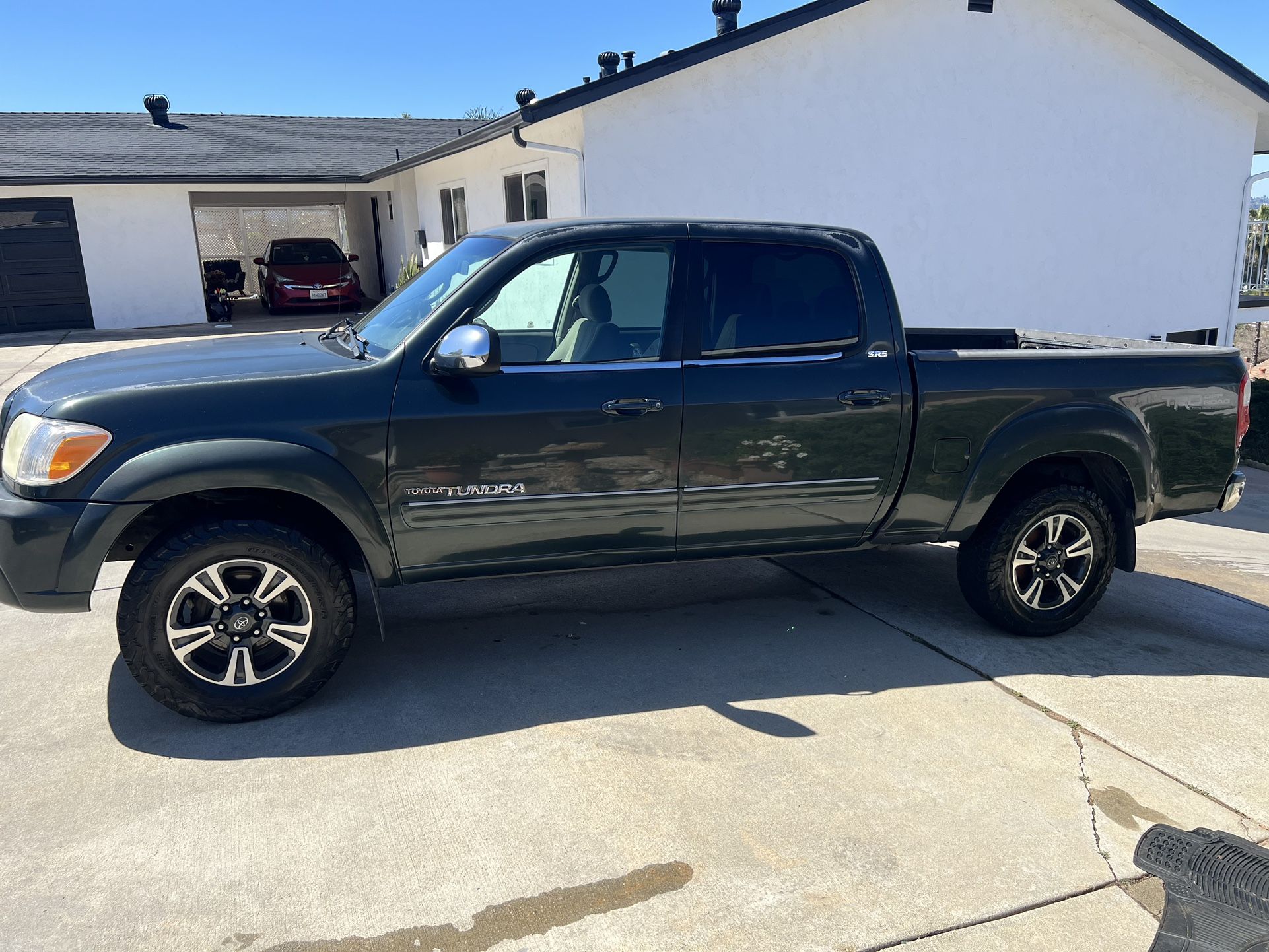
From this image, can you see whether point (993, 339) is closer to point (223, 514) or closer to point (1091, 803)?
point (1091, 803)

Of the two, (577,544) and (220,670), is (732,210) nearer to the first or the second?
(577,544)

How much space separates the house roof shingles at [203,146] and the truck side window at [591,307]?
1723 centimetres

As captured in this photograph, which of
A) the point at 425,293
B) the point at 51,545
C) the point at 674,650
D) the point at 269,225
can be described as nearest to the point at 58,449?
the point at 51,545

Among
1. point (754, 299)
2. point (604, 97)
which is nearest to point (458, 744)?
point (754, 299)

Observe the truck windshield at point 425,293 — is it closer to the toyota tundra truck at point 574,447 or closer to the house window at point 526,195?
the toyota tundra truck at point 574,447

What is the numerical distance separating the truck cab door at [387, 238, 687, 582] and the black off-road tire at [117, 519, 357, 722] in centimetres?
34

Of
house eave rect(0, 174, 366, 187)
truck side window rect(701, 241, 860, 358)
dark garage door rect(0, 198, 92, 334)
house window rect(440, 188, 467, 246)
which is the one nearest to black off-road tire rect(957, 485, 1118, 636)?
truck side window rect(701, 241, 860, 358)

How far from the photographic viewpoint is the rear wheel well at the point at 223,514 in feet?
12.8

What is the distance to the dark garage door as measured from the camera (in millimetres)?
18578

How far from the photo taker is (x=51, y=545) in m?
3.61

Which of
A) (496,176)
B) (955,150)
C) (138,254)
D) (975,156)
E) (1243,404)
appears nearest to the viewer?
(1243,404)

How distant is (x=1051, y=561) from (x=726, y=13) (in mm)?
9298

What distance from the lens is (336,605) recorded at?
3.96 meters

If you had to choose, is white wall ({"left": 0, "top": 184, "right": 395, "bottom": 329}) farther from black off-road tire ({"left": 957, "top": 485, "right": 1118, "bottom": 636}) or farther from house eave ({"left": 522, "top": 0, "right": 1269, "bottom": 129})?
black off-road tire ({"left": 957, "top": 485, "right": 1118, "bottom": 636})
